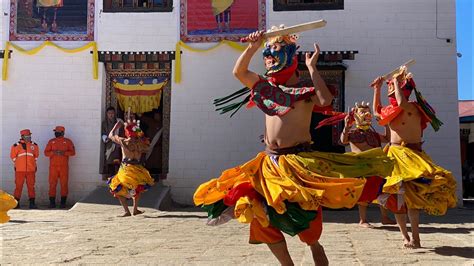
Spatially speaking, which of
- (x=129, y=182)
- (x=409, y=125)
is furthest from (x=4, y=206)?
(x=129, y=182)

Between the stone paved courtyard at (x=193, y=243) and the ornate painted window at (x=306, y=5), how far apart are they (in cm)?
487

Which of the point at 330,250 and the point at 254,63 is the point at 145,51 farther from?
the point at 330,250

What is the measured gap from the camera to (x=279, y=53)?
12.1 feet

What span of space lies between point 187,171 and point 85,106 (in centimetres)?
266

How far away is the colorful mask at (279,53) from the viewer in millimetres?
3688

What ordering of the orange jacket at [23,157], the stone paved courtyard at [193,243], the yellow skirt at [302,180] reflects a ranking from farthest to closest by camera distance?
the orange jacket at [23,157] → the stone paved courtyard at [193,243] → the yellow skirt at [302,180]

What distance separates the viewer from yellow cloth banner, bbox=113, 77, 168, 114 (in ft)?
39.3

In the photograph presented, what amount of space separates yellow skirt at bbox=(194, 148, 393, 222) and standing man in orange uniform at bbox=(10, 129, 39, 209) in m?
8.74

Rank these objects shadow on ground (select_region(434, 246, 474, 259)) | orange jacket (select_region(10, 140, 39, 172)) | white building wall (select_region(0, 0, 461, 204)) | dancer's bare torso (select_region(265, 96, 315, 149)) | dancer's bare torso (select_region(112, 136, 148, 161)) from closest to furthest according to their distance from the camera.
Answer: dancer's bare torso (select_region(265, 96, 315, 149)), shadow on ground (select_region(434, 246, 474, 259)), dancer's bare torso (select_region(112, 136, 148, 161)), white building wall (select_region(0, 0, 461, 204)), orange jacket (select_region(10, 140, 39, 172))

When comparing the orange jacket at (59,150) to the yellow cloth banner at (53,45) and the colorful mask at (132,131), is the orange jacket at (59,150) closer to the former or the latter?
the yellow cloth banner at (53,45)

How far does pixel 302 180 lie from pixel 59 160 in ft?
29.9

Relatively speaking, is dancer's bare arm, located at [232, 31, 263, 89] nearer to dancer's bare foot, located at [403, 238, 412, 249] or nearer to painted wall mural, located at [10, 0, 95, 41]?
dancer's bare foot, located at [403, 238, 412, 249]

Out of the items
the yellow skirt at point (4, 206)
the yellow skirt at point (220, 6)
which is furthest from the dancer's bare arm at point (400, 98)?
the yellow skirt at point (220, 6)

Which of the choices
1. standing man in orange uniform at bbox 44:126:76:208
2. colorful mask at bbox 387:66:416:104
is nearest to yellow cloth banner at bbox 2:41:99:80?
standing man in orange uniform at bbox 44:126:76:208
